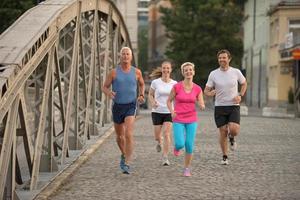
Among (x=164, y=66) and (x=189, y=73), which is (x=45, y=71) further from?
(x=164, y=66)

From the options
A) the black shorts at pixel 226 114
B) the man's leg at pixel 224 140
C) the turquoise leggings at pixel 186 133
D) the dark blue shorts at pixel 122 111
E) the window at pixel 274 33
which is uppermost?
the window at pixel 274 33

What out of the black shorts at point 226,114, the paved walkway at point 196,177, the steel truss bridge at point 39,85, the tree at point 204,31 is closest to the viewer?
the steel truss bridge at point 39,85

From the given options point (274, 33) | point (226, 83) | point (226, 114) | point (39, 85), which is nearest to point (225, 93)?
point (226, 83)

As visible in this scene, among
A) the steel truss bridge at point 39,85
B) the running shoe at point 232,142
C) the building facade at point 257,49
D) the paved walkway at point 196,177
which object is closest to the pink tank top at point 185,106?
the paved walkway at point 196,177

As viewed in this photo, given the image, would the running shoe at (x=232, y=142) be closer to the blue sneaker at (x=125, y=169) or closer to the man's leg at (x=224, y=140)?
the man's leg at (x=224, y=140)

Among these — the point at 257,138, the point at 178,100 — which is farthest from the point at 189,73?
the point at 257,138

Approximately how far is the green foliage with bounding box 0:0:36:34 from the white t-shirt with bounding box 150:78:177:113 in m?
26.4

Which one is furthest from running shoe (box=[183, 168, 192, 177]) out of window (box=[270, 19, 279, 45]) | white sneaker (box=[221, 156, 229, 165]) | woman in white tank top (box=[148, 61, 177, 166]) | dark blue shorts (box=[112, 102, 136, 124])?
window (box=[270, 19, 279, 45])

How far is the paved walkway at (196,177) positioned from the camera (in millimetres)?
9367

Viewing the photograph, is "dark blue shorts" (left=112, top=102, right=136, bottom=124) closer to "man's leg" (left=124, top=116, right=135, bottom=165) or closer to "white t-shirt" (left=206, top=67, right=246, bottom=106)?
"man's leg" (left=124, top=116, right=135, bottom=165)

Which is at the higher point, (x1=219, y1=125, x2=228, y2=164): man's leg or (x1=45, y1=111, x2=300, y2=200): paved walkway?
(x1=219, y1=125, x2=228, y2=164): man's leg

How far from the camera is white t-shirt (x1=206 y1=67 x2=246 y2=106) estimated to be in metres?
12.5

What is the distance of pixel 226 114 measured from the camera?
1267cm

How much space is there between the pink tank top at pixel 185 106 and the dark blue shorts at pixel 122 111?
0.65 meters
